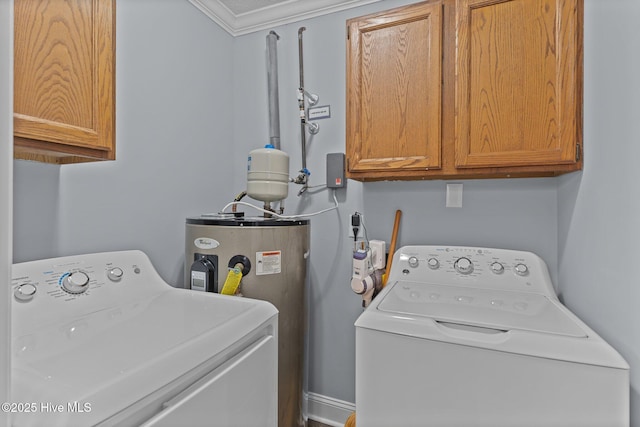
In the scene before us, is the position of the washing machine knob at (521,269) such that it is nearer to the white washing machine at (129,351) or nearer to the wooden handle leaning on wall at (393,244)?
the wooden handle leaning on wall at (393,244)

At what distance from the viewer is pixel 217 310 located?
3.40 feet

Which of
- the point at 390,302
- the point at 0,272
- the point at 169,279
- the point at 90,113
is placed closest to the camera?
the point at 0,272

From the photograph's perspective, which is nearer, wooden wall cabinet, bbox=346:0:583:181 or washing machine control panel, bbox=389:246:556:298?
wooden wall cabinet, bbox=346:0:583:181

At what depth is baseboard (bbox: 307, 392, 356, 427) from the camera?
6.05 feet

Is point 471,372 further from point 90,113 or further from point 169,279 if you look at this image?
point 169,279

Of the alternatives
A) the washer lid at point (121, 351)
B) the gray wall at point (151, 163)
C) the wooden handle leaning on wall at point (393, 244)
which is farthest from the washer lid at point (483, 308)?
the gray wall at point (151, 163)

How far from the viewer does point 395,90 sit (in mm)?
→ 1466

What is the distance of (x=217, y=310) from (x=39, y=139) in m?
0.68

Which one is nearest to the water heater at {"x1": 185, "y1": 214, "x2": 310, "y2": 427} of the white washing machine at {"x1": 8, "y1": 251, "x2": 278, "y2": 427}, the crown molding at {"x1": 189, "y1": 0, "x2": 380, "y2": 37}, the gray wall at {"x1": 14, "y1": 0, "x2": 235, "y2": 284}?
the white washing machine at {"x1": 8, "y1": 251, "x2": 278, "y2": 427}

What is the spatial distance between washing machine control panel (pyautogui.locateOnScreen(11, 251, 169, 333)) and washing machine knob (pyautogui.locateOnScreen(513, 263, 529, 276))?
1.49m

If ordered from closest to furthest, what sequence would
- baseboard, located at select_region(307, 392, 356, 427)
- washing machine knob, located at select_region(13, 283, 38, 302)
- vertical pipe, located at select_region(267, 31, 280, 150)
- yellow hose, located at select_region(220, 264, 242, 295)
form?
washing machine knob, located at select_region(13, 283, 38, 302)
yellow hose, located at select_region(220, 264, 242, 295)
baseboard, located at select_region(307, 392, 356, 427)
vertical pipe, located at select_region(267, 31, 280, 150)

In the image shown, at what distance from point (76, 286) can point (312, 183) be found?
125 centimetres

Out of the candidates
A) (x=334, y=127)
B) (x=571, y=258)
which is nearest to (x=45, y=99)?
(x=334, y=127)

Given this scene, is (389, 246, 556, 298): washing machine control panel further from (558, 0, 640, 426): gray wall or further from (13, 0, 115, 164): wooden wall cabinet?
(13, 0, 115, 164): wooden wall cabinet
